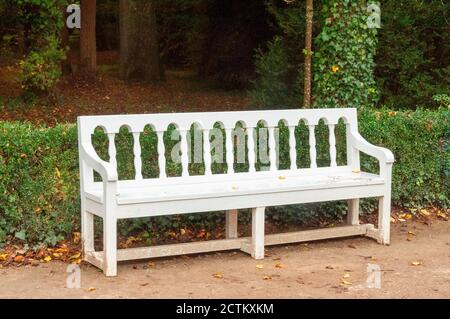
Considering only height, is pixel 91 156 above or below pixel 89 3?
below

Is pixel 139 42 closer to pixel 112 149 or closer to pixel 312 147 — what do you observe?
pixel 312 147

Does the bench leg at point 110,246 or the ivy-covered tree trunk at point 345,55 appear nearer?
the bench leg at point 110,246

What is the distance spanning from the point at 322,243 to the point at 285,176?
0.68 metres

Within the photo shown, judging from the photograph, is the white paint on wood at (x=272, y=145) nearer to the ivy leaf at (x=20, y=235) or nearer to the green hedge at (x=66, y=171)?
the green hedge at (x=66, y=171)

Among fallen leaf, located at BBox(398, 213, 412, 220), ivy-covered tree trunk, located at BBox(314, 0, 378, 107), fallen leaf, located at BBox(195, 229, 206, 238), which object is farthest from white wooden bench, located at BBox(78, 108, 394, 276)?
ivy-covered tree trunk, located at BBox(314, 0, 378, 107)

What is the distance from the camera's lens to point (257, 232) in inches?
271

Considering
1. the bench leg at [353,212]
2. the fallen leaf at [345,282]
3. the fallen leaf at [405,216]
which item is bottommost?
the fallen leaf at [405,216]

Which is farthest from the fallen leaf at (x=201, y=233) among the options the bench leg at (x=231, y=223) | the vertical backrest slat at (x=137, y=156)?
the vertical backrest slat at (x=137, y=156)

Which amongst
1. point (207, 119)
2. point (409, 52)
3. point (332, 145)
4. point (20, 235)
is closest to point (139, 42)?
point (409, 52)

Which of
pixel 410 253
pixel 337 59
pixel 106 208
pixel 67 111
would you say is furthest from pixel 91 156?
pixel 67 111

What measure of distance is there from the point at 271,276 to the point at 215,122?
1665 mm

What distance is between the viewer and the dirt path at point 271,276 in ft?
19.4

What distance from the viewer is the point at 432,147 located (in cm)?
870

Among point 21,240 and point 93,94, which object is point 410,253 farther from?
point 93,94
